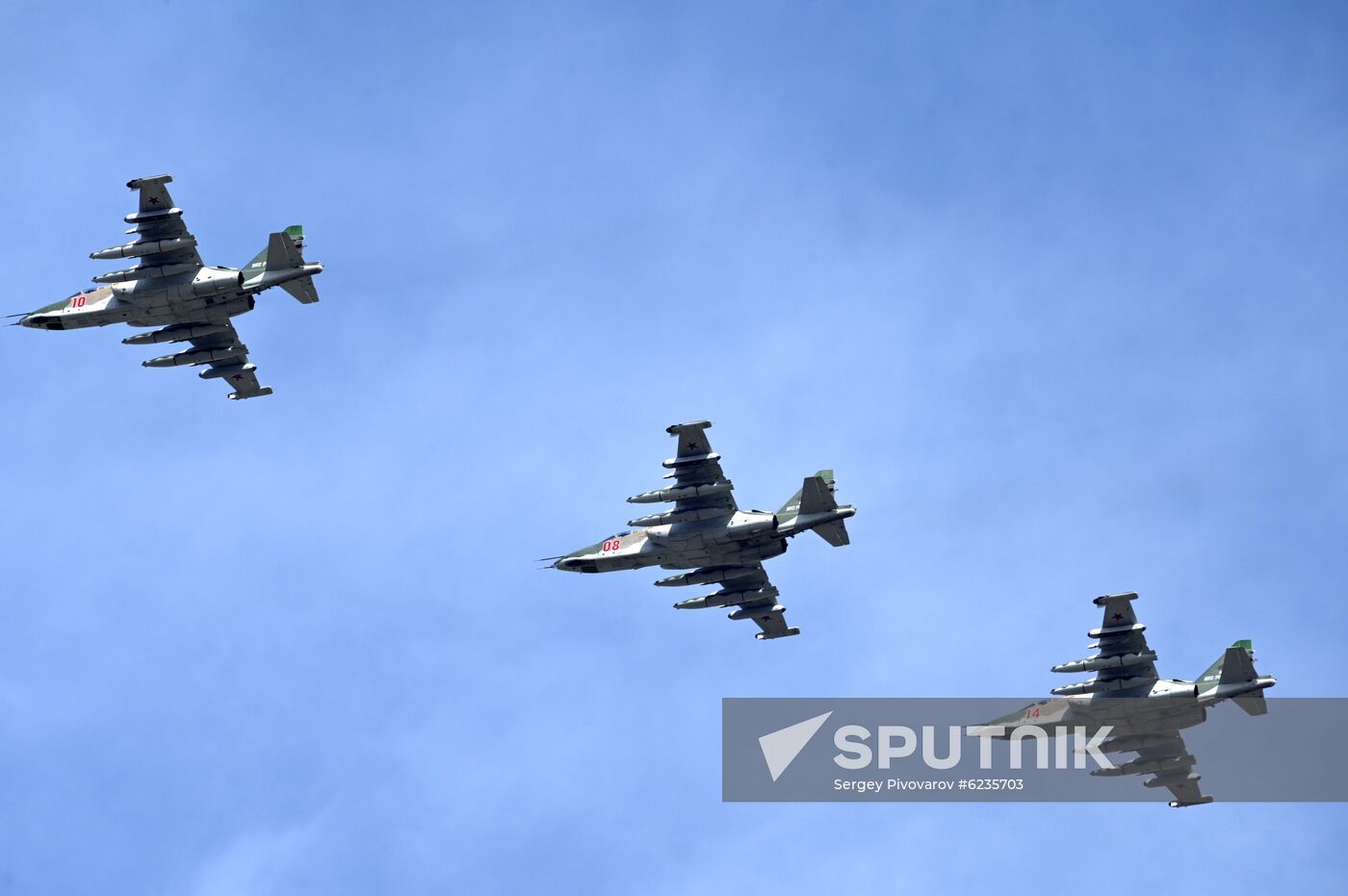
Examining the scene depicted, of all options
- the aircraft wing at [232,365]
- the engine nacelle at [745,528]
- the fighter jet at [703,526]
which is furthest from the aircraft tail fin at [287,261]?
the engine nacelle at [745,528]

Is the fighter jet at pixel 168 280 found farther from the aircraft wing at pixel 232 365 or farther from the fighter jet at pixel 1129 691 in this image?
the fighter jet at pixel 1129 691

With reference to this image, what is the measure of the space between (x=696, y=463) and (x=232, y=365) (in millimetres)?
35946

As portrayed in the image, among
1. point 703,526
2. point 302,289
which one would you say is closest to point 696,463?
point 703,526

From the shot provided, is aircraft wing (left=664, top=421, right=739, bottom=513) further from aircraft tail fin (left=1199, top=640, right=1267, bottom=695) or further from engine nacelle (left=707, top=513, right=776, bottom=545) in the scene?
aircraft tail fin (left=1199, top=640, right=1267, bottom=695)

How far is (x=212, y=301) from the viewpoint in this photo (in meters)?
129

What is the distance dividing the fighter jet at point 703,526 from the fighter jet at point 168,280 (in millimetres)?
25299

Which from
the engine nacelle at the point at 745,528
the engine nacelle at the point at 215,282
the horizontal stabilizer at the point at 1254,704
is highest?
the engine nacelle at the point at 215,282

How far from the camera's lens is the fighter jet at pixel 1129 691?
12412 cm

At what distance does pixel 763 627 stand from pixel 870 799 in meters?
18.1

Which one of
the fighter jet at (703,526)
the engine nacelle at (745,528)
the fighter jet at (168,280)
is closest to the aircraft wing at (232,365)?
the fighter jet at (168,280)

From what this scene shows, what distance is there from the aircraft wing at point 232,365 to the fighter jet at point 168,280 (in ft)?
14.4

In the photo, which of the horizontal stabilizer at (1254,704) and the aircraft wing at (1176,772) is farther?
the aircraft wing at (1176,772)

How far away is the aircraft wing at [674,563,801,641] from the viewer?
13300 centimetres

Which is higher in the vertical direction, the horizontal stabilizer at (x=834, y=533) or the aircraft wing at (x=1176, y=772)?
the horizontal stabilizer at (x=834, y=533)
